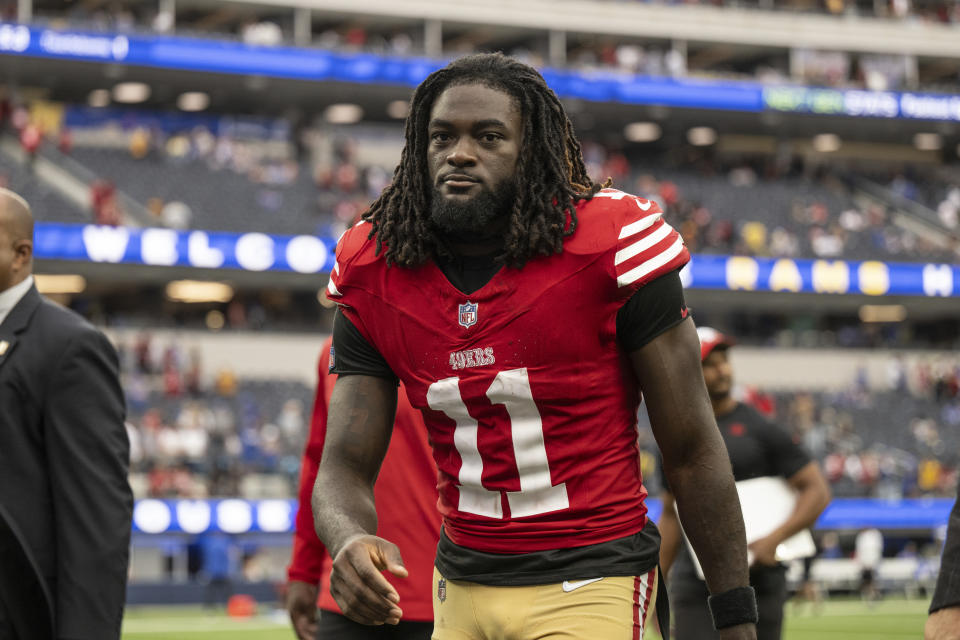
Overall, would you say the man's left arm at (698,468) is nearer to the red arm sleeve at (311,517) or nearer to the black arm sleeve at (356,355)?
the black arm sleeve at (356,355)

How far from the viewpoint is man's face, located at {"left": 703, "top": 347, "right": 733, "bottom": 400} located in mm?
6219

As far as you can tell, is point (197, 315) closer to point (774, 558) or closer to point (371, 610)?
point (774, 558)

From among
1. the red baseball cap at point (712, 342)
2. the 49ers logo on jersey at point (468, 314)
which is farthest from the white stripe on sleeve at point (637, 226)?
the red baseball cap at point (712, 342)

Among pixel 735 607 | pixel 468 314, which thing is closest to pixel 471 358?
pixel 468 314

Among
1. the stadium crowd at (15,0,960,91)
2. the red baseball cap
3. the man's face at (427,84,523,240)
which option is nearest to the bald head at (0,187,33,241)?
the man's face at (427,84,523,240)

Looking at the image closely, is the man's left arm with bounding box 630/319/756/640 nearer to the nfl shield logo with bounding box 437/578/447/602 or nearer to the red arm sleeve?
the nfl shield logo with bounding box 437/578/447/602

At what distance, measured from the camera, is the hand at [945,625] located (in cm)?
295

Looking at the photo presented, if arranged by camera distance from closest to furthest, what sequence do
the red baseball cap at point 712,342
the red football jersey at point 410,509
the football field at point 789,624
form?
the red football jersey at point 410,509, the red baseball cap at point 712,342, the football field at point 789,624

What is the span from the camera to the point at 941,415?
34.2 meters

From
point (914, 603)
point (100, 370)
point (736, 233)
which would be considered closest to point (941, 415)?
point (736, 233)

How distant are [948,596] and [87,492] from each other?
220cm

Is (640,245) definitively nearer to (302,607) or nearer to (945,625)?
(945,625)

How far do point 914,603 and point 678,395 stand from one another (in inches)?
889

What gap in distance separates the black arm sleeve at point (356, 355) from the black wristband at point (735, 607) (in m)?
0.87
